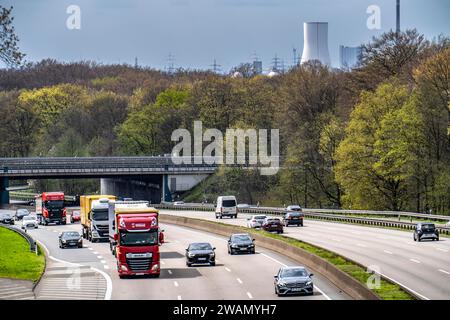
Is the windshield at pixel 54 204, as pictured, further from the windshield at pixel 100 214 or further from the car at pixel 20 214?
the windshield at pixel 100 214

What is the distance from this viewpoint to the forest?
107812 mm

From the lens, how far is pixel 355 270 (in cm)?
5178

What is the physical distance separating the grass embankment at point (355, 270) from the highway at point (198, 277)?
47.8 inches

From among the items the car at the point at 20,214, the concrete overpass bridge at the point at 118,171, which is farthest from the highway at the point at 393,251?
the concrete overpass bridge at the point at 118,171

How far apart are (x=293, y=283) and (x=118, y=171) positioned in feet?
352

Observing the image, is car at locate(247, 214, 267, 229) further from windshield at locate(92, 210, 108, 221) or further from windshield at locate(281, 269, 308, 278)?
windshield at locate(281, 269, 308, 278)

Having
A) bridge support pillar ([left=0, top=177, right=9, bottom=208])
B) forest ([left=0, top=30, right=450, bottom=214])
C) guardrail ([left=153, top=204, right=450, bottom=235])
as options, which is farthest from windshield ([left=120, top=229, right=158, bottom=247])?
bridge support pillar ([left=0, top=177, right=9, bottom=208])

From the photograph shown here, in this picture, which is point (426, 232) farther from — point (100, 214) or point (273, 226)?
point (100, 214)

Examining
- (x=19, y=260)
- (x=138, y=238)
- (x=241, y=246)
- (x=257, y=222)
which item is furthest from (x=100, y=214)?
(x=138, y=238)

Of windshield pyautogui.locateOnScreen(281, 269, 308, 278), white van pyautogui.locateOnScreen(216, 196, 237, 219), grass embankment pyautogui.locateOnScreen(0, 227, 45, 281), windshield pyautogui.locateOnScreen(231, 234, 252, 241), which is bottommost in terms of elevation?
grass embankment pyautogui.locateOnScreen(0, 227, 45, 281)

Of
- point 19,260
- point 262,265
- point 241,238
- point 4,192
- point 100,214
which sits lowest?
point 19,260

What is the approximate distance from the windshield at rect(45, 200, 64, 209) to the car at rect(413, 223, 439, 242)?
155 ft
